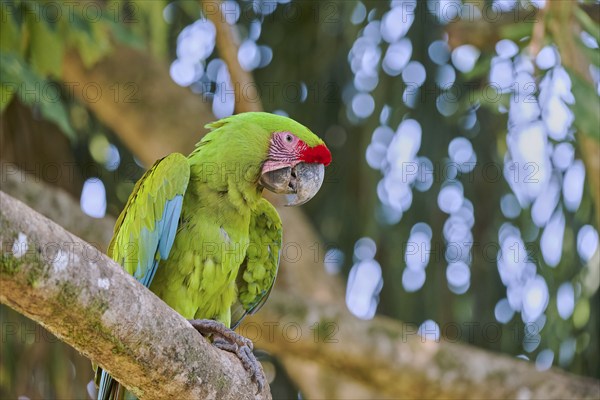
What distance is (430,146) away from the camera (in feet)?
15.0

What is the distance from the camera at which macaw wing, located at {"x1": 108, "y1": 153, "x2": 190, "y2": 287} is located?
102 inches

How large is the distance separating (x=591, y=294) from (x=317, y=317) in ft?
5.19

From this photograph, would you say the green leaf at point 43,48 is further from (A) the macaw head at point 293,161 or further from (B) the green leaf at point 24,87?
(A) the macaw head at point 293,161

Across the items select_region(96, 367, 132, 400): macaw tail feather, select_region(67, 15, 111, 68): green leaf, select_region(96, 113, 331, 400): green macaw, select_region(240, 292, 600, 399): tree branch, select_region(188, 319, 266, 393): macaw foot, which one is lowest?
select_region(240, 292, 600, 399): tree branch

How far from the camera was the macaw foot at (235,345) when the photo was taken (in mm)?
2268

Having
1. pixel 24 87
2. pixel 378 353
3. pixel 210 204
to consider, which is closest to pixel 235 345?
pixel 210 204

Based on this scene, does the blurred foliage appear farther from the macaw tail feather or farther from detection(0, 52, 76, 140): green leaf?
the macaw tail feather

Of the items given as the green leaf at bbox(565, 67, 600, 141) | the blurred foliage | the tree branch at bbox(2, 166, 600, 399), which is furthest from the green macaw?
the blurred foliage

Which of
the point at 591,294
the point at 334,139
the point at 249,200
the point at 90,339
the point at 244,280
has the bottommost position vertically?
the point at 591,294

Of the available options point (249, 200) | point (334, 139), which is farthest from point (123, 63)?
point (249, 200)

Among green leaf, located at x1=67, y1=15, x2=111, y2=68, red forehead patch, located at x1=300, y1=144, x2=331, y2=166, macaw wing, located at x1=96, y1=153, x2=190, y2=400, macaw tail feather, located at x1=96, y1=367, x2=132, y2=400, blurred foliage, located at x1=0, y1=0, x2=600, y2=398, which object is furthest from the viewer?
blurred foliage, located at x1=0, y1=0, x2=600, y2=398

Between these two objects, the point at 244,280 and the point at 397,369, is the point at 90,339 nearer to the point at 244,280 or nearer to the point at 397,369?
the point at 244,280

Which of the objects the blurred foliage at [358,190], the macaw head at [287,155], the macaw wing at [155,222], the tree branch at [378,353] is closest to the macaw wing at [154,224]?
the macaw wing at [155,222]

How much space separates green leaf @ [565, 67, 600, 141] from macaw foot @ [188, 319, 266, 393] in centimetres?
122
